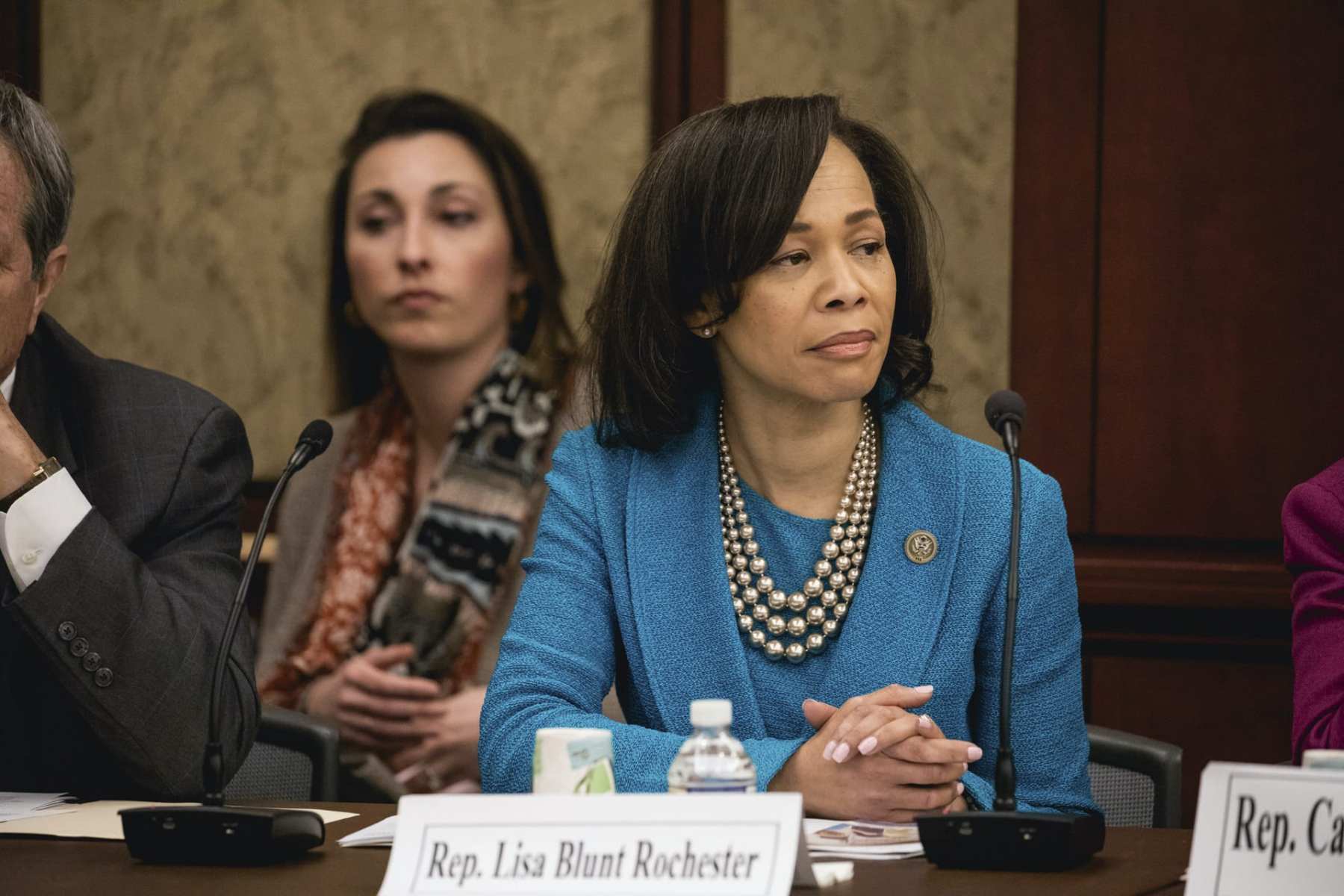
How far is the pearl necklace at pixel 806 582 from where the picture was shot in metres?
1.98

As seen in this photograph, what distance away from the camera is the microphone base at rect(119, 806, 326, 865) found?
1.49 meters

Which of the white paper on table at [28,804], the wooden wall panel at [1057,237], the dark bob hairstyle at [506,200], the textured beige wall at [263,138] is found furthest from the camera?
the textured beige wall at [263,138]

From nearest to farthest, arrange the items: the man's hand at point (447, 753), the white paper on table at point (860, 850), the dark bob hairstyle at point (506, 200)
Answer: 1. the white paper on table at point (860, 850)
2. the man's hand at point (447, 753)
3. the dark bob hairstyle at point (506, 200)

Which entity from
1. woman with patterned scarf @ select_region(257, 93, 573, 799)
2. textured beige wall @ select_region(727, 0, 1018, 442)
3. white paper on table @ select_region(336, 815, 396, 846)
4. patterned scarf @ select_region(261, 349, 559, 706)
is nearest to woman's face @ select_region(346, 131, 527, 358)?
woman with patterned scarf @ select_region(257, 93, 573, 799)

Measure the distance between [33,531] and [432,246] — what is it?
162 centimetres

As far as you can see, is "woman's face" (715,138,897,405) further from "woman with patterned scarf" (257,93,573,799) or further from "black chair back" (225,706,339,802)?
"woman with patterned scarf" (257,93,573,799)

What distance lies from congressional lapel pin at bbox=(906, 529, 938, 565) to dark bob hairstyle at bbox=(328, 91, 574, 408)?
153 cm

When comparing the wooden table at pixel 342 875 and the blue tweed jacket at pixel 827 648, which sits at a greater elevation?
the blue tweed jacket at pixel 827 648

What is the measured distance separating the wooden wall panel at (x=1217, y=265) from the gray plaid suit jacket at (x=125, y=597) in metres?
1.88

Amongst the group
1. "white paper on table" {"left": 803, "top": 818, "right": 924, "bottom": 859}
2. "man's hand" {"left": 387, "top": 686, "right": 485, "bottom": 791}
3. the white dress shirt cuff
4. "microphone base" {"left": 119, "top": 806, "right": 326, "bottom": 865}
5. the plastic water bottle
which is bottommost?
"man's hand" {"left": 387, "top": 686, "right": 485, "bottom": 791}

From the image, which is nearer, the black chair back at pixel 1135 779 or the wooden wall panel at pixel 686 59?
the black chair back at pixel 1135 779

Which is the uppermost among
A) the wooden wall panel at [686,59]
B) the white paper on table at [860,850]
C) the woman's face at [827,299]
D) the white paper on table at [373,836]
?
the wooden wall panel at [686,59]

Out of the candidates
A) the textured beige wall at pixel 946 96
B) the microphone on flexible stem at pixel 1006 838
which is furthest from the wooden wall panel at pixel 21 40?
the microphone on flexible stem at pixel 1006 838

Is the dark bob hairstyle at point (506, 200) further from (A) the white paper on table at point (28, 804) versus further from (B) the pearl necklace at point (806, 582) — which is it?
(A) the white paper on table at point (28, 804)
